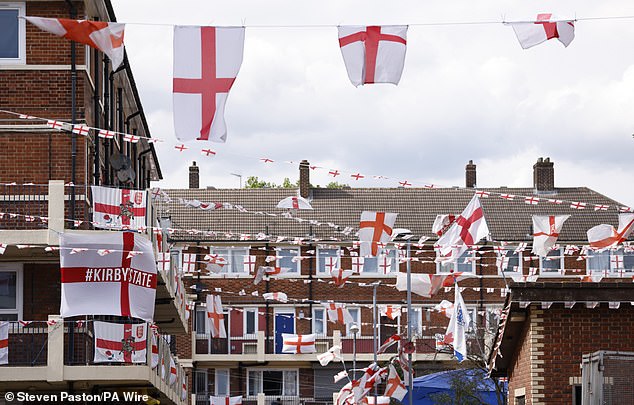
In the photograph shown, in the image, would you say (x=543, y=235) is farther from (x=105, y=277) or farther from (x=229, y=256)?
(x=229, y=256)

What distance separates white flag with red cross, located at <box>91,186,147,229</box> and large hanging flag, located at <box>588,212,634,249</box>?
8.30 metres

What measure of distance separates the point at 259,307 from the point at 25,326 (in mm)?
36133

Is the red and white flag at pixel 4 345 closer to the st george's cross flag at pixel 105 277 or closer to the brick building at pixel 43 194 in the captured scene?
the brick building at pixel 43 194

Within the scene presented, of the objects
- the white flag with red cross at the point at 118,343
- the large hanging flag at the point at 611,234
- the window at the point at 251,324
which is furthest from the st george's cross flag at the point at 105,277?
the window at the point at 251,324

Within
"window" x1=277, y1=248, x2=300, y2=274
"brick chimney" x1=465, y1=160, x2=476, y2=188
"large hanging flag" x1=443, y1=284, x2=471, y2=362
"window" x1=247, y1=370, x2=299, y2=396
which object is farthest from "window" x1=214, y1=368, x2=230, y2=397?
"large hanging flag" x1=443, y1=284, x2=471, y2=362

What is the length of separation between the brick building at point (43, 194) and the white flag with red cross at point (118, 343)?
20 centimetres

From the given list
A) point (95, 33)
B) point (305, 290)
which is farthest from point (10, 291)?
point (305, 290)

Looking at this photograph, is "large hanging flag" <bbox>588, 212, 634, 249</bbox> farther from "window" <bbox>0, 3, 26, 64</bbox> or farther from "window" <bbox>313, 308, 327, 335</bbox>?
"window" <bbox>313, 308, 327, 335</bbox>

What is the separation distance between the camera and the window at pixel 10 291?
26.4 m

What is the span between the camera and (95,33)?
61.9 ft

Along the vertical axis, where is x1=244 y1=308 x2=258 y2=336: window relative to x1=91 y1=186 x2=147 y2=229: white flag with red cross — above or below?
below

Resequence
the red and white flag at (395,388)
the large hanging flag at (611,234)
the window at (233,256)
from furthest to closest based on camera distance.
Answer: the window at (233,256), the red and white flag at (395,388), the large hanging flag at (611,234)

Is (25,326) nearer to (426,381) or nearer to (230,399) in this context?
(426,381)

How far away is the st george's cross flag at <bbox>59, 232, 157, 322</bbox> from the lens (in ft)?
77.0
